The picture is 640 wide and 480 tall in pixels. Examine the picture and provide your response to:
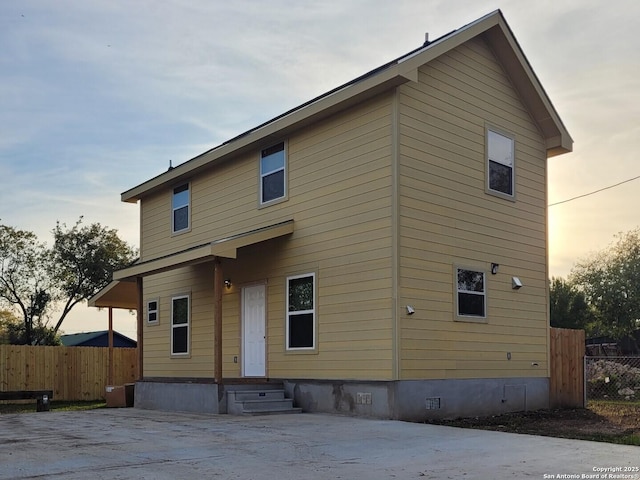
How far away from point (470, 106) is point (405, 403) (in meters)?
5.76

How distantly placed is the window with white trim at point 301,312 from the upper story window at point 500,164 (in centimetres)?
394

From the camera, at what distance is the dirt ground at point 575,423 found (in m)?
9.80

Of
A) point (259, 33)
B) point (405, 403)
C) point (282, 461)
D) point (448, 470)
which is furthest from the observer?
point (259, 33)

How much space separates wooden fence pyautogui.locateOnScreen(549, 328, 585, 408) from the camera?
48.2 feet

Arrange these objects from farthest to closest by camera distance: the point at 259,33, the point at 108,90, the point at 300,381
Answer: the point at 108,90
the point at 259,33
the point at 300,381

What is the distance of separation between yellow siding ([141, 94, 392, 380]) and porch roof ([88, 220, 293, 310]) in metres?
0.51

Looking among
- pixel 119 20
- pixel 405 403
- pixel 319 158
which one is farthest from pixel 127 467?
pixel 119 20

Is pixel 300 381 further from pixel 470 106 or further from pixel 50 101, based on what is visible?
pixel 50 101

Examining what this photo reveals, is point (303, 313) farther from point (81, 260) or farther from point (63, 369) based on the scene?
point (81, 260)

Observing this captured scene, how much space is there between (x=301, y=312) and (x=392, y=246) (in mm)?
2636

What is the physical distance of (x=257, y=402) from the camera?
12.4 metres

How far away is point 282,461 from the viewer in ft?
24.0

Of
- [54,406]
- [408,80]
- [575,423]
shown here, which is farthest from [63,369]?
[575,423]

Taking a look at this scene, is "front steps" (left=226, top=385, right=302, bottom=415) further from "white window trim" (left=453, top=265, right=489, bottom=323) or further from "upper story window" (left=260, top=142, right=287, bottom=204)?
"upper story window" (left=260, top=142, right=287, bottom=204)
